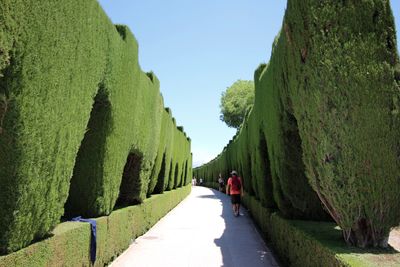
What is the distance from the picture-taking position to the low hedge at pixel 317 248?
13.4ft

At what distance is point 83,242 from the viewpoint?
243 inches

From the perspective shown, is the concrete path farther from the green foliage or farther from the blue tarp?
the green foliage

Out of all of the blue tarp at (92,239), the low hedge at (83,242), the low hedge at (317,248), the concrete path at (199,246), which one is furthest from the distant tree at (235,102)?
the blue tarp at (92,239)

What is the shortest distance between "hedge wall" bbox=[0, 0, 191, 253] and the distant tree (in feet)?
136

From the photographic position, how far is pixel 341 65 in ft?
15.9

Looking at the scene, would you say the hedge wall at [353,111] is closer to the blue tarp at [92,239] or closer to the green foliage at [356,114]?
the green foliage at [356,114]

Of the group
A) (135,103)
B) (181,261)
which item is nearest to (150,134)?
(135,103)

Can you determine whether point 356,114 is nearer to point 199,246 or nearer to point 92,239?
point 92,239

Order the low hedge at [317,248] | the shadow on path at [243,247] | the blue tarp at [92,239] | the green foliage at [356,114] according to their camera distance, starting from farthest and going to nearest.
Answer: the shadow on path at [243,247], the blue tarp at [92,239], the green foliage at [356,114], the low hedge at [317,248]

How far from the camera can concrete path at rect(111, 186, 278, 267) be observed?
793 cm

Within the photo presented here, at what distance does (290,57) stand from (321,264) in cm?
318

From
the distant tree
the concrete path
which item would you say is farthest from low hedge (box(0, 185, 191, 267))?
the distant tree

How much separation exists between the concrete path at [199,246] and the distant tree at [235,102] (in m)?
35.9

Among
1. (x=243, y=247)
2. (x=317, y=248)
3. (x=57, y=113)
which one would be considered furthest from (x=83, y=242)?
(x=243, y=247)
